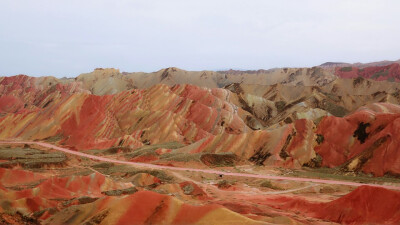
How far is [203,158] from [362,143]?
96.2 feet

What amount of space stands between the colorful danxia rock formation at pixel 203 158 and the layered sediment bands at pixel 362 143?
0.22 m

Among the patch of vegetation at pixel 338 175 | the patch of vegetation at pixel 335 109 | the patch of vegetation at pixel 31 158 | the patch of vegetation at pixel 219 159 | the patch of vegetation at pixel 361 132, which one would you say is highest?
the patch of vegetation at pixel 335 109

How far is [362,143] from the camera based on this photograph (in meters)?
68.4

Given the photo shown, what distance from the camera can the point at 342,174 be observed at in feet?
203

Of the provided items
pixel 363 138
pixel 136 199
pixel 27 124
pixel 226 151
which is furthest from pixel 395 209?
pixel 27 124

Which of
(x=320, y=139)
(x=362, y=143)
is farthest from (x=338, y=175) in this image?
(x=320, y=139)

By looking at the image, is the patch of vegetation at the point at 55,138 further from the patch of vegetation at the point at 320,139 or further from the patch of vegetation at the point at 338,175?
the patch of vegetation at the point at 320,139

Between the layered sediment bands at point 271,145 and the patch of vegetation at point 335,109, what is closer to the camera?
the layered sediment bands at point 271,145

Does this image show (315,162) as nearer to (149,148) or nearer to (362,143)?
(362,143)

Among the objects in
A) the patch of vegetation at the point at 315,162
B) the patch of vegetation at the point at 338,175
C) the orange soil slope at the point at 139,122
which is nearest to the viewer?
the patch of vegetation at the point at 338,175

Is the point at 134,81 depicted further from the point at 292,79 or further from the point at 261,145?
the point at 261,145

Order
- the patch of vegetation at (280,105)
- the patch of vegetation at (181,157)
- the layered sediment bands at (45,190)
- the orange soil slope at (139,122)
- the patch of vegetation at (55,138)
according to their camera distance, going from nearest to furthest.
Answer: the layered sediment bands at (45,190)
the patch of vegetation at (181,157)
the orange soil slope at (139,122)
the patch of vegetation at (55,138)
the patch of vegetation at (280,105)

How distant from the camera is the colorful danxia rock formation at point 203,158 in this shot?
1348 inches

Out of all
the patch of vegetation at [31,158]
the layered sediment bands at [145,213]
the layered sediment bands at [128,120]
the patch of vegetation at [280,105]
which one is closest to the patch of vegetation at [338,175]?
the layered sediment bands at [145,213]
